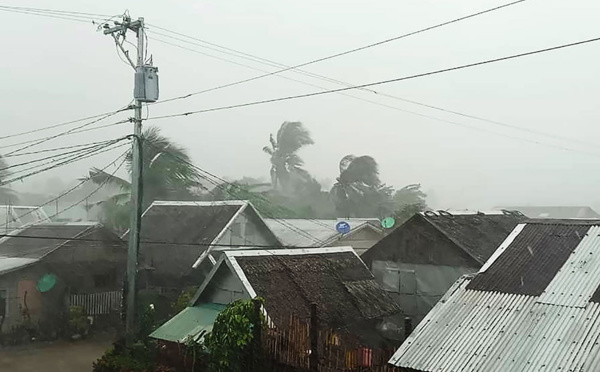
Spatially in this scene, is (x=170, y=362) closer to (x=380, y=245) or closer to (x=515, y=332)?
(x=380, y=245)

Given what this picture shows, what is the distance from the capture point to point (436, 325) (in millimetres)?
10180

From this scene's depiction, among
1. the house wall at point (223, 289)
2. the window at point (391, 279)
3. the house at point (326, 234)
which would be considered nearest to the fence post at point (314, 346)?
the house wall at point (223, 289)

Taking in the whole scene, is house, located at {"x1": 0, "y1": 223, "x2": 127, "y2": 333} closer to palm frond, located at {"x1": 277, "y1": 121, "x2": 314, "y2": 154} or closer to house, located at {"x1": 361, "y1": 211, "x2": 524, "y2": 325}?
house, located at {"x1": 361, "y1": 211, "x2": 524, "y2": 325}

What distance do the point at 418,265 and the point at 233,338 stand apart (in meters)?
7.89

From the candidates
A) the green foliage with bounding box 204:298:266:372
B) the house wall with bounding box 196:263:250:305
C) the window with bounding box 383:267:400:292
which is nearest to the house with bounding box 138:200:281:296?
the house wall with bounding box 196:263:250:305

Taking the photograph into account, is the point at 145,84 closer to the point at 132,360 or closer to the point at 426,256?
the point at 132,360

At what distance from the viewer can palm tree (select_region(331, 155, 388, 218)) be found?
156 feet

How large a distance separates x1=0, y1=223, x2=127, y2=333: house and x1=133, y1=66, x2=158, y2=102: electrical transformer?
21.3ft

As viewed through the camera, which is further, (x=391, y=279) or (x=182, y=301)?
(x=182, y=301)

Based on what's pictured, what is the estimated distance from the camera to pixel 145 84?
16.8m

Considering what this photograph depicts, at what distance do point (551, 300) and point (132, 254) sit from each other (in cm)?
1099

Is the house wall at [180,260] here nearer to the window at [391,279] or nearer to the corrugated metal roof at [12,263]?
the corrugated metal roof at [12,263]

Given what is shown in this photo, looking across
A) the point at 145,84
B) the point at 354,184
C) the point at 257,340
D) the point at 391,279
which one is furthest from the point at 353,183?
the point at 257,340

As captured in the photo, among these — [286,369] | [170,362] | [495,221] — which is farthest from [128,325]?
[495,221]
